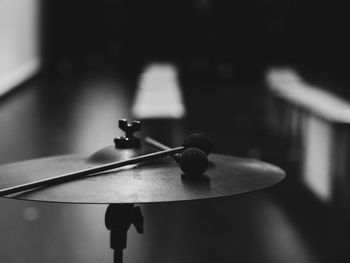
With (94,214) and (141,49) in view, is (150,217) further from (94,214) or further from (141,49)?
→ (141,49)

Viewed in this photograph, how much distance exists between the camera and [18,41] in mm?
8773

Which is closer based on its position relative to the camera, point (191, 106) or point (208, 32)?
point (191, 106)

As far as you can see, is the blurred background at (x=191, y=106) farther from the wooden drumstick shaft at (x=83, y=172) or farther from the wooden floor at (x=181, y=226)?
the wooden drumstick shaft at (x=83, y=172)

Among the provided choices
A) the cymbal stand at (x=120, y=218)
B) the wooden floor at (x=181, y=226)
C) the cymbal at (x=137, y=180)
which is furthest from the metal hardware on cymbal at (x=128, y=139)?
the wooden floor at (x=181, y=226)

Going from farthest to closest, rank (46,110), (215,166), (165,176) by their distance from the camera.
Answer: (46,110)
(215,166)
(165,176)

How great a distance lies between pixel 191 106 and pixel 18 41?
107 inches

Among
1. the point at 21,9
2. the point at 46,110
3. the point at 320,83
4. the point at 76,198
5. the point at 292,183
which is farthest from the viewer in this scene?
the point at 320,83

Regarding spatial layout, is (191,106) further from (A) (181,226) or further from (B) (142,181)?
(B) (142,181)

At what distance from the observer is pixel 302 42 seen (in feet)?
44.5

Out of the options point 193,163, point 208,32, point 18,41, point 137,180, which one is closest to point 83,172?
point 137,180

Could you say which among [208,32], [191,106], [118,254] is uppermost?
[208,32]

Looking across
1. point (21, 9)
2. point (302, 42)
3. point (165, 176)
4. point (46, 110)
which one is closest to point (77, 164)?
point (165, 176)

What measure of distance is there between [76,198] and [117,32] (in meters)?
13.1

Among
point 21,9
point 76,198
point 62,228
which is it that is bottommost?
point 62,228
